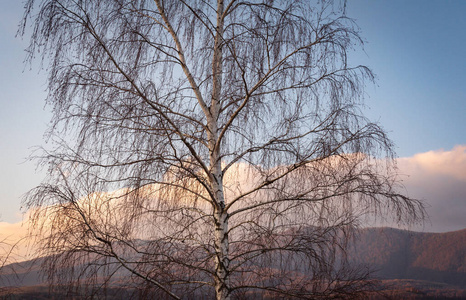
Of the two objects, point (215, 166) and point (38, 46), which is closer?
point (38, 46)

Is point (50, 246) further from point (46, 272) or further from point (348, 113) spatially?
point (348, 113)

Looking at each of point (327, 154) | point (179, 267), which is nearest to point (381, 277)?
point (327, 154)

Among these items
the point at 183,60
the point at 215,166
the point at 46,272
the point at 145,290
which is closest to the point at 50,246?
the point at 46,272

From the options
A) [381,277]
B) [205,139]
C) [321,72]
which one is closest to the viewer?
[381,277]

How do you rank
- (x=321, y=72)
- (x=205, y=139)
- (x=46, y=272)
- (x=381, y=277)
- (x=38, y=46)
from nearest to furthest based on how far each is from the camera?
(x=46, y=272)
(x=38, y=46)
(x=381, y=277)
(x=321, y=72)
(x=205, y=139)

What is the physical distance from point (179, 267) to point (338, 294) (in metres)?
2.12

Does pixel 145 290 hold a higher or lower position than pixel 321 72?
lower

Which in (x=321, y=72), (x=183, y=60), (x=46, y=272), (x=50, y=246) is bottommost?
(x=46, y=272)

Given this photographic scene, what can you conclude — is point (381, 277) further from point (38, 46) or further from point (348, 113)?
point (38, 46)

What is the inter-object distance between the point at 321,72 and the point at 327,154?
3.97ft

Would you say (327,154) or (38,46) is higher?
(38,46)

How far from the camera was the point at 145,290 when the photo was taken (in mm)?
4727

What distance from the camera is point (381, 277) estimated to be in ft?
16.6

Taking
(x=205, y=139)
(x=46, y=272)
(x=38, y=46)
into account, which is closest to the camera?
(x=46, y=272)
